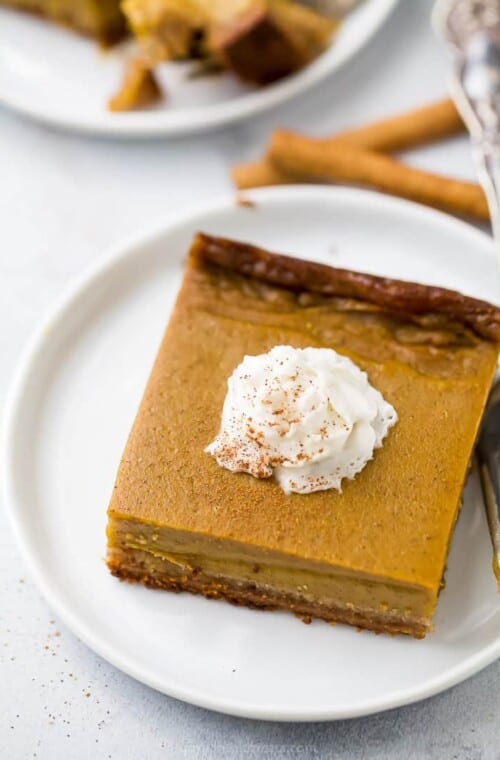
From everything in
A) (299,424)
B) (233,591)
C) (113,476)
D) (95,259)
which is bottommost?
(233,591)

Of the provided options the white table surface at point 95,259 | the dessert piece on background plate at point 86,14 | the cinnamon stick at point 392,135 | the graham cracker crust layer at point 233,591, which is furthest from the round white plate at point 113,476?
the dessert piece on background plate at point 86,14

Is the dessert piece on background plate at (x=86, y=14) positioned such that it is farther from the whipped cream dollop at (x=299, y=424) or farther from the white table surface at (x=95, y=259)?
the whipped cream dollop at (x=299, y=424)

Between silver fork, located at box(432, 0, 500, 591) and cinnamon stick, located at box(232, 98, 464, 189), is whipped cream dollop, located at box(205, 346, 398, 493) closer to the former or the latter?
silver fork, located at box(432, 0, 500, 591)

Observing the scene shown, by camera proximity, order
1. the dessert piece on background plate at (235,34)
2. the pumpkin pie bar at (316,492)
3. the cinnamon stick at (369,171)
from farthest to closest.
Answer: the dessert piece on background plate at (235,34)
the cinnamon stick at (369,171)
the pumpkin pie bar at (316,492)

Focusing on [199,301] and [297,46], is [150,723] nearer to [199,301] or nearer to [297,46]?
[199,301]

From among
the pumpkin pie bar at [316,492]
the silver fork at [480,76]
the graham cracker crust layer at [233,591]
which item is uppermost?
the silver fork at [480,76]

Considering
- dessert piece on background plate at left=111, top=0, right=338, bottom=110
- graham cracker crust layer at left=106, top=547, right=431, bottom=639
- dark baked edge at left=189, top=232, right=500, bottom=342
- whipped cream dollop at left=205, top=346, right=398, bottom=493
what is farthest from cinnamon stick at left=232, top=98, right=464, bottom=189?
graham cracker crust layer at left=106, top=547, right=431, bottom=639

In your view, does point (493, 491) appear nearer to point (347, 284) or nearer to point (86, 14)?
point (347, 284)

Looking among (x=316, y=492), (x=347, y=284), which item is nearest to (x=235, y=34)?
(x=347, y=284)
